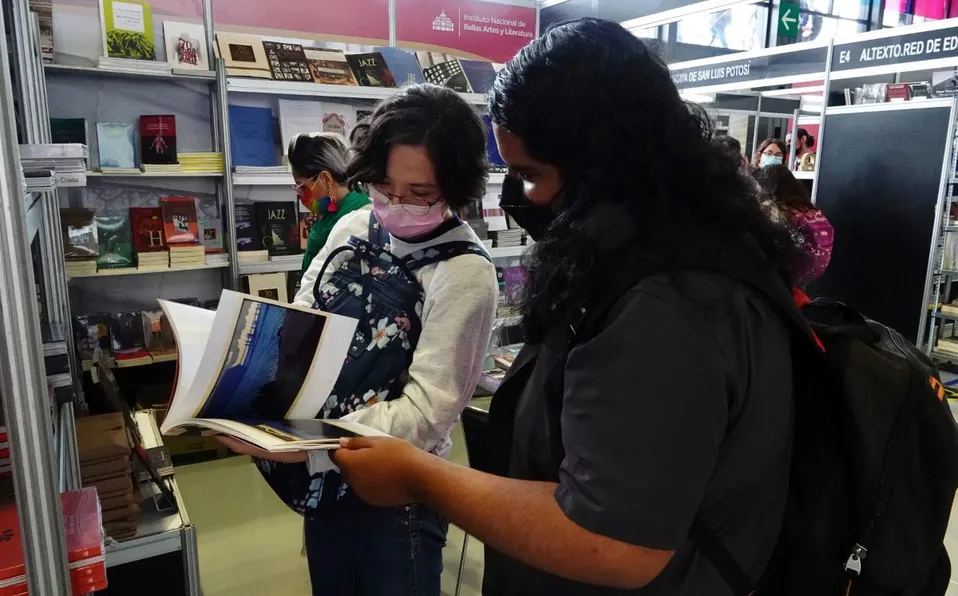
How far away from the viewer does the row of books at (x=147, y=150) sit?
3.48 metres

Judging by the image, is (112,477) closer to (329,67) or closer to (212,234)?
(212,234)

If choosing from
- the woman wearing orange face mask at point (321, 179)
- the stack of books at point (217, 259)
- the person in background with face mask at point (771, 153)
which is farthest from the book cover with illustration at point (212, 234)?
the person in background with face mask at point (771, 153)

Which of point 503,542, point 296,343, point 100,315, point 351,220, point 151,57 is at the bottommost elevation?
point 100,315

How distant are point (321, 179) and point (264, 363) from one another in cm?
193

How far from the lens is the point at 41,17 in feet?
10.4

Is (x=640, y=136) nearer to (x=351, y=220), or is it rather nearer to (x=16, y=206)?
(x=16, y=206)

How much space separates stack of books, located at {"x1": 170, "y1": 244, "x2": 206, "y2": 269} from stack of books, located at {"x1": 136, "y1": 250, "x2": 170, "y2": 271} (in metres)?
0.03

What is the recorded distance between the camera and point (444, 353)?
Result: 1.19 m

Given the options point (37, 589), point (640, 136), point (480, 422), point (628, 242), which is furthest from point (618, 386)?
point (37, 589)

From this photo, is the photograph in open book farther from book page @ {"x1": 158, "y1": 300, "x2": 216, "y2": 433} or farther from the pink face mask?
the pink face mask

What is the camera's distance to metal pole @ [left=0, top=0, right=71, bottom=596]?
78 centimetres

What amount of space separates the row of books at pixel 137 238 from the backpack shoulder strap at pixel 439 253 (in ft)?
9.21

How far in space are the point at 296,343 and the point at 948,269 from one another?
5.27 m

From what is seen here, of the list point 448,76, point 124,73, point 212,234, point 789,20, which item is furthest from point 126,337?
point 789,20
